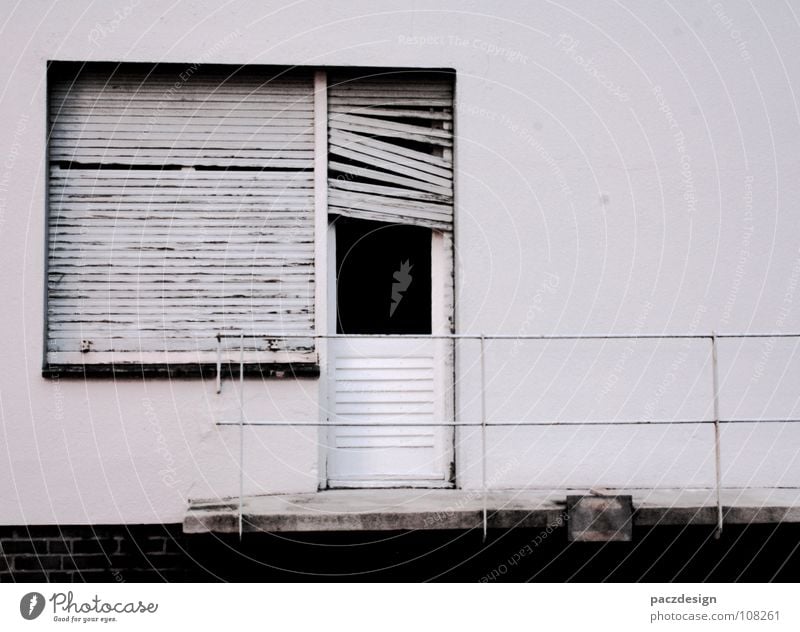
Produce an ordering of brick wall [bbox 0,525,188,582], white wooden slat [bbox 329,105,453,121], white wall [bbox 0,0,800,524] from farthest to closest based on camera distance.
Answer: white wooden slat [bbox 329,105,453,121] → white wall [bbox 0,0,800,524] → brick wall [bbox 0,525,188,582]

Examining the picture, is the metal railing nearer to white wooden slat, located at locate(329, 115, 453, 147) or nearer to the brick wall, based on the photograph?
the brick wall

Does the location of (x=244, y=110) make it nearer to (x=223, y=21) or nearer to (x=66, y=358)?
(x=223, y=21)

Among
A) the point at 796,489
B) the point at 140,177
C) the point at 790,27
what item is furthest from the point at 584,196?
the point at 140,177

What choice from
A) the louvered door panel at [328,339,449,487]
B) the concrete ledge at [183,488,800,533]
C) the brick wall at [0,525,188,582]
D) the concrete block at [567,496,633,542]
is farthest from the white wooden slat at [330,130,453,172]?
the brick wall at [0,525,188,582]

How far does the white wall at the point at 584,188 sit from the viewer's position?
632cm

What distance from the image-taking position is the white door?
645cm

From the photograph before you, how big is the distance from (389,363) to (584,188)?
66.4 inches

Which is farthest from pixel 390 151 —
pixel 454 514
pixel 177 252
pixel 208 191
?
pixel 454 514

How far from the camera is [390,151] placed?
21.4 feet

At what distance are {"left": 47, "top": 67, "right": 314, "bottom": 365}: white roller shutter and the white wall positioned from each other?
200 millimetres

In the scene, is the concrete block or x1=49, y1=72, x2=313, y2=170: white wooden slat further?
x1=49, y1=72, x2=313, y2=170: white wooden slat

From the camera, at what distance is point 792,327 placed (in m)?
6.43
